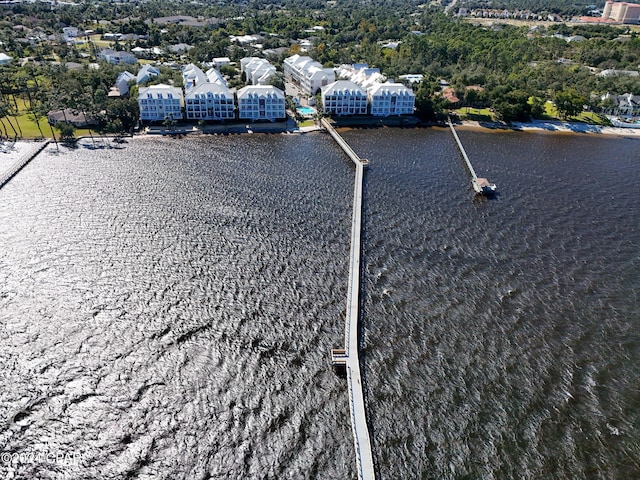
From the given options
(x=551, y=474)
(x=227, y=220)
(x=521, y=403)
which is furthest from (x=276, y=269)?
(x=551, y=474)

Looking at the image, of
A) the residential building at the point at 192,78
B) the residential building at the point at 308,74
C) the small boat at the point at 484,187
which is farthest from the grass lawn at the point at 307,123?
the small boat at the point at 484,187

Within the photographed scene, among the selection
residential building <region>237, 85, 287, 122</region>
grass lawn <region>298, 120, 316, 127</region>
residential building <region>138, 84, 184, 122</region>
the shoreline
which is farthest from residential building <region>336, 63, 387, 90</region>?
residential building <region>138, 84, 184, 122</region>

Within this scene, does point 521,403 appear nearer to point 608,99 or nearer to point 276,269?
point 276,269

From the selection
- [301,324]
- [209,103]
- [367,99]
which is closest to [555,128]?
[367,99]

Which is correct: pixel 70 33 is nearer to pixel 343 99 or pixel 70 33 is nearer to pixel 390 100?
pixel 343 99

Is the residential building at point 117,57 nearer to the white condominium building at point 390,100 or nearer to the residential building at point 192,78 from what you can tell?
the residential building at point 192,78
